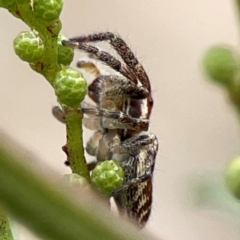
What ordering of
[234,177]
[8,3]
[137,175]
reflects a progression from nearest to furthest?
[8,3]
[234,177]
[137,175]

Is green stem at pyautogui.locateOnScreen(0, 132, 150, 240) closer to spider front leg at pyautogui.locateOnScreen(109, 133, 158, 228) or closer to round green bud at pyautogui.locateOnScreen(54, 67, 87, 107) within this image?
round green bud at pyautogui.locateOnScreen(54, 67, 87, 107)

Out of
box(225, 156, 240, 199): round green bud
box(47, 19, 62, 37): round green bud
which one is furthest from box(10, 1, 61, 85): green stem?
box(225, 156, 240, 199): round green bud

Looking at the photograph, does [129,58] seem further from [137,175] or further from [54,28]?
[54,28]

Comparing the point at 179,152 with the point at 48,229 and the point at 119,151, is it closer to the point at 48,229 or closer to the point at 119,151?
the point at 119,151

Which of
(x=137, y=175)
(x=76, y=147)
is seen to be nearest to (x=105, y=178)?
(x=76, y=147)

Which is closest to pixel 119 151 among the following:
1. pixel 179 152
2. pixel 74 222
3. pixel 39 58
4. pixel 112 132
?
pixel 112 132

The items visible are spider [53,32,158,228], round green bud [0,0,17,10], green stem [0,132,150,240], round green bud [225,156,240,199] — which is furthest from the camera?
spider [53,32,158,228]
